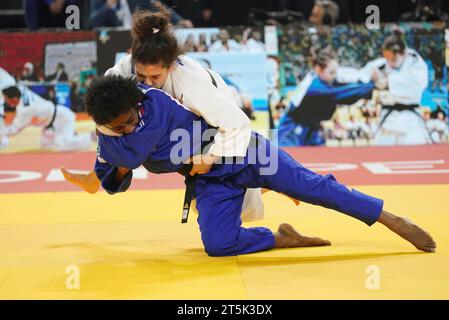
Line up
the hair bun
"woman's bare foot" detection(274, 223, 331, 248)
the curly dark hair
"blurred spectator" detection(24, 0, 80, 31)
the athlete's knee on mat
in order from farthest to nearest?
1. "blurred spectator" detection(24, 0, 80, 31)
2. "woman's bare foot" detection(274, 223, 331, 248)
3. the hair bun
4. the athlete's knee on mat
5. the curly dark hair

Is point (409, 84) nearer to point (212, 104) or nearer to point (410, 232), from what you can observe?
point (410, 232)

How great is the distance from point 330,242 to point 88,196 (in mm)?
2296

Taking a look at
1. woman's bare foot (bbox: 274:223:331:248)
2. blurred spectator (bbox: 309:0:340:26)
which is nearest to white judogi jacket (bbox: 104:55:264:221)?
woman's bare foot (bbox: 274:223:331:248)

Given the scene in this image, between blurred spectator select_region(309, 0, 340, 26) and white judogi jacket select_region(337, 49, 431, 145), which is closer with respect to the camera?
white judogi jacket select_region(337, 49, 431, 145)

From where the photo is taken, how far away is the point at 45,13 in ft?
28.7

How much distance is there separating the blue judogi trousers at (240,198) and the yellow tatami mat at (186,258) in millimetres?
88

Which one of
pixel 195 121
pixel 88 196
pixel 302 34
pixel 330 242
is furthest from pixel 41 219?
pixel 302 34

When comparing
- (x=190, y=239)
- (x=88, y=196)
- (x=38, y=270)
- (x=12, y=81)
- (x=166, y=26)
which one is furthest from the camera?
(x=12, y=81)

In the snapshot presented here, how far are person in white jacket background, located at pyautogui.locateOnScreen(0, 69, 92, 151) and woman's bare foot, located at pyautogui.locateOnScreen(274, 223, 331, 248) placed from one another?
14.4 feet

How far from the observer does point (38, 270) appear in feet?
12.4

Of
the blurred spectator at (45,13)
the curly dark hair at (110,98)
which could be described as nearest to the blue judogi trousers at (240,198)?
the curly dark hair at (110,98)

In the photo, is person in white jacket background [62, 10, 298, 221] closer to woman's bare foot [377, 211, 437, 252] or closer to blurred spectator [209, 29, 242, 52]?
woman's bare foot [377, 211, 437, 252]

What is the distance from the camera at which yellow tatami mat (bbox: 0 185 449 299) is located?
11.1ft
